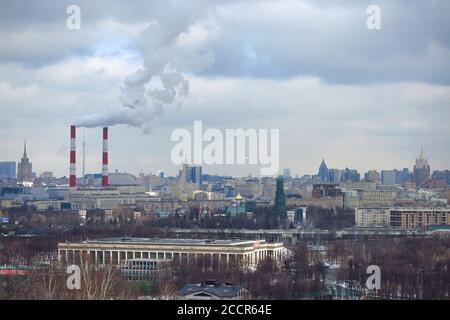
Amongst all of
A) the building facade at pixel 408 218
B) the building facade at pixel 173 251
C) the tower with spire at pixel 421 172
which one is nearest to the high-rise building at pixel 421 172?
A: the tower with spire at pixel 421 172

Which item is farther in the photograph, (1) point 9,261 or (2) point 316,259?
(2) point 316,259

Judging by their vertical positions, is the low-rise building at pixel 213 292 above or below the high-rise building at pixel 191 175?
below

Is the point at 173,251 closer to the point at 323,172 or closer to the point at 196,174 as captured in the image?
the point at 196,174

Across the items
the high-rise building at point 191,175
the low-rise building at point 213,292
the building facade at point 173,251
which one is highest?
the high-rise building at point 191,175

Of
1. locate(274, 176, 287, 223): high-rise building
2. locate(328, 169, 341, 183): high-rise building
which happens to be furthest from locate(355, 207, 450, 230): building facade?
locate(328, 169, 341, 183): high-rise building

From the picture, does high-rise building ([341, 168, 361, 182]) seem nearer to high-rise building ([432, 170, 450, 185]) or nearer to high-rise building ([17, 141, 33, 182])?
high-rise building ([432, 170, 450, 185])

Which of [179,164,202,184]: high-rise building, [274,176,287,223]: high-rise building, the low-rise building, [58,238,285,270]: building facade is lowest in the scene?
[58,238,285,270]: building facade

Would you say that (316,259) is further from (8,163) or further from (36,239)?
(8,163)

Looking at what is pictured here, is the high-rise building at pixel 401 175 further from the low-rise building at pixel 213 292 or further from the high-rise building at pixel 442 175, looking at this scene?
the low-rise building at pixel 213 292
